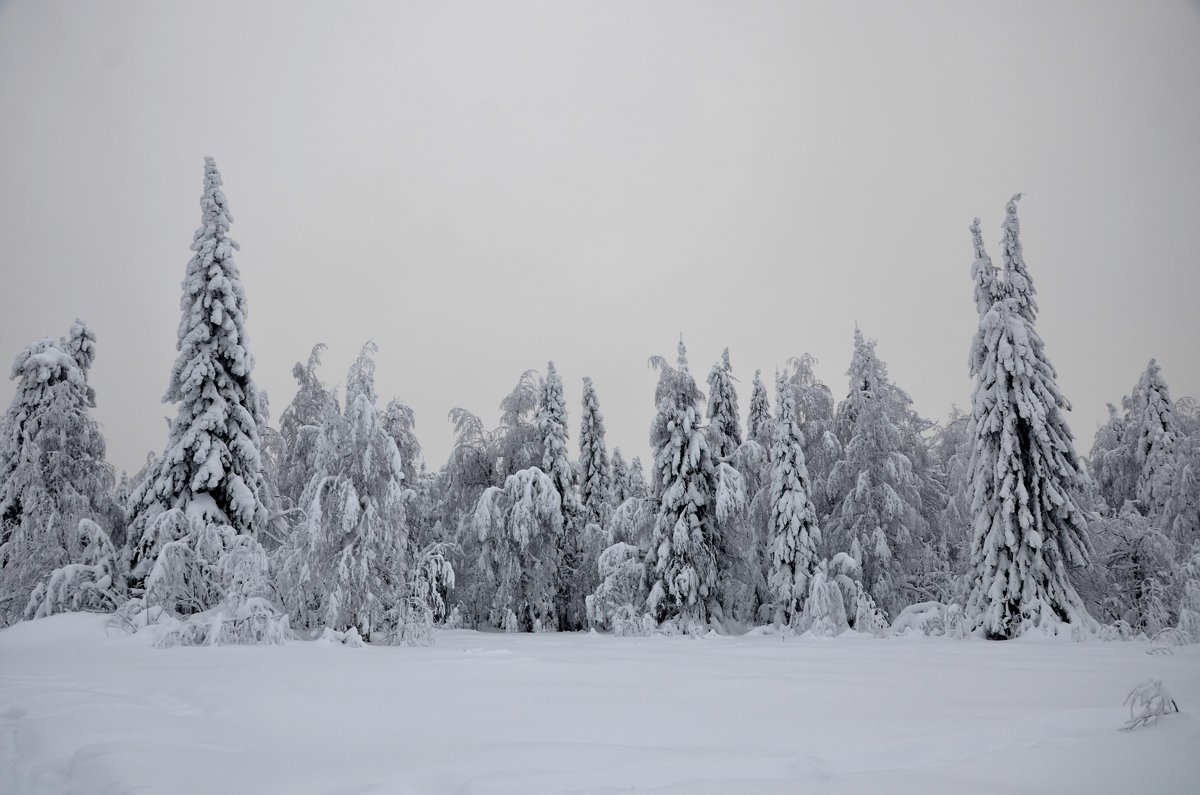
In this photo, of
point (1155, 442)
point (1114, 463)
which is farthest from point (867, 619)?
point (1114, 463)

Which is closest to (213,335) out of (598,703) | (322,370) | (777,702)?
(322,370)

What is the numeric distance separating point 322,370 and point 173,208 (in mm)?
12503

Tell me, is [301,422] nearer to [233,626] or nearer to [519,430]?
[519,430]

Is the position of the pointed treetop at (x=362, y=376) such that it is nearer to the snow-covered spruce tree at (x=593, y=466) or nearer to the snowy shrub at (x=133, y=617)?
the snowy shrub at (x=133, y=617)

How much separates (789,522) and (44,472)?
26475 mm

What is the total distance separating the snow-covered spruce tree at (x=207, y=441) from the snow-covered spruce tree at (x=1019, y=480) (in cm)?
1982

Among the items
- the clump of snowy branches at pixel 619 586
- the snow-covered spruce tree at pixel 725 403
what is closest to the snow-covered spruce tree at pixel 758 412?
the snow-covered spruce tree at pixel 725 403

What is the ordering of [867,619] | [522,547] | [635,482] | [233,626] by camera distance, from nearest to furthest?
[233,626] < [867,619] < [522,547] < [635,482]

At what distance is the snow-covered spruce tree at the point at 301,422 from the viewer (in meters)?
27.2

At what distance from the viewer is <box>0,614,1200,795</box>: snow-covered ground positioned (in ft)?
11.7

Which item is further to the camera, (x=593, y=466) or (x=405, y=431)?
(x=593, y=466)

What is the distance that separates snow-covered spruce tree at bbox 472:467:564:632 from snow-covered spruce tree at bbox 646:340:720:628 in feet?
16.0

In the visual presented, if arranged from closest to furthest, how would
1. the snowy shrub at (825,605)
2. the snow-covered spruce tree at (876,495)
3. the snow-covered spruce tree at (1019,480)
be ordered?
the snow-covered spruce tree at (1019,480) → the snowy shrub at (825,605) → the snow-covered spruce tree at (876,495)

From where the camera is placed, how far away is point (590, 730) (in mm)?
4848
